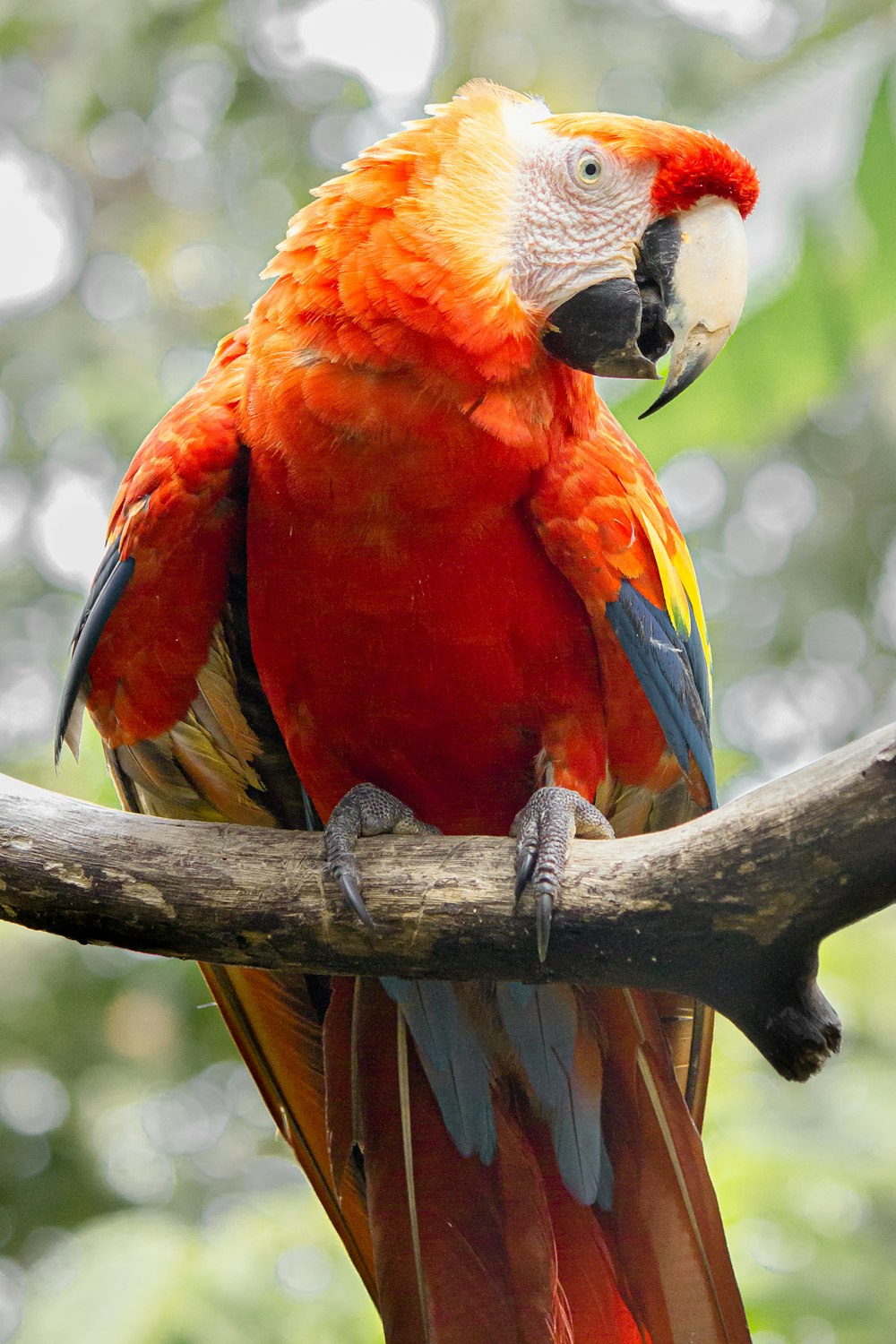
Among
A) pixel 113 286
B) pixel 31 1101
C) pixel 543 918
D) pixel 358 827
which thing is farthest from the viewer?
pixel 113 286

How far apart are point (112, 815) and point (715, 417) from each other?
4.23 ft

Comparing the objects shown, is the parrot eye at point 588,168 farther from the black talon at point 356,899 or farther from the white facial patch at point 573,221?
the black talon at point 356,899

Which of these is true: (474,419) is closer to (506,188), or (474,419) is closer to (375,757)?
(506,188)

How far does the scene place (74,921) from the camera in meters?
1.42

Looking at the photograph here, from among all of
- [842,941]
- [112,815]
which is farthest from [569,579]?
[842,941]

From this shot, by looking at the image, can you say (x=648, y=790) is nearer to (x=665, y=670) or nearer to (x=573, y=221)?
(x=665, y=670)

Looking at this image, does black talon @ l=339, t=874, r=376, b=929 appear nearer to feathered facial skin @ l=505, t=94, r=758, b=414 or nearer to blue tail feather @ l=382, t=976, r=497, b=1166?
blue tail feather @ l=382, t=976, r=497, b=1166

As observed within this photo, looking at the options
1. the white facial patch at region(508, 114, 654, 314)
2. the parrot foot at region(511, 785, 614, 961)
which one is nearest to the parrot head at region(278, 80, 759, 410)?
the white facial patch at region(508, 114, 654, 314)

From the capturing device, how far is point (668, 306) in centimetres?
157

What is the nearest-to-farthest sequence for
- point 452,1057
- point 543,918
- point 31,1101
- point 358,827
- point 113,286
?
point 543,918 < point 358,827 < point 452,1057 < point 31,1101 < point 113,286

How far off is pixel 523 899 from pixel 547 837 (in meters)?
0.08

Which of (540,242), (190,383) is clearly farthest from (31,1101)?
(540,242)

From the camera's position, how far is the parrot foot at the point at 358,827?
1405mm

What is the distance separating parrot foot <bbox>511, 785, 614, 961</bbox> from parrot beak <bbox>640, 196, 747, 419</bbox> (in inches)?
22.8
